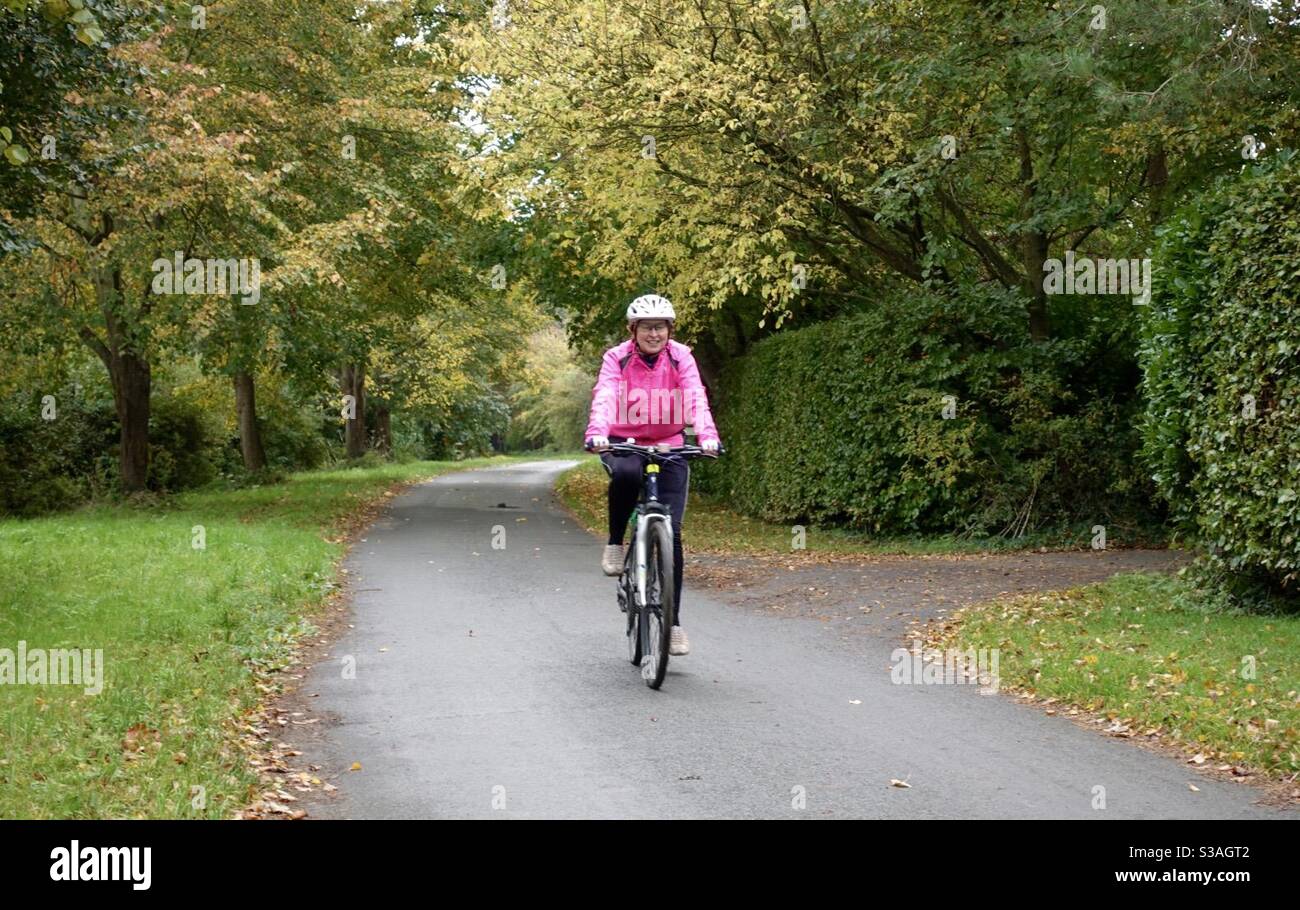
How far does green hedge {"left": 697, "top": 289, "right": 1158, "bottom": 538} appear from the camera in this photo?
55.3ft

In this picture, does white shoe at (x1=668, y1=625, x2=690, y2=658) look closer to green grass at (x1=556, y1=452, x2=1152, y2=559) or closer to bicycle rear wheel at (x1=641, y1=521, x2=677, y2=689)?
bicycle rear wheel at (x1=641, y1=521, x2=677, y2=689)

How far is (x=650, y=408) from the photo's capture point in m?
8.17

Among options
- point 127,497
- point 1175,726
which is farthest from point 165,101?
point 1175,726

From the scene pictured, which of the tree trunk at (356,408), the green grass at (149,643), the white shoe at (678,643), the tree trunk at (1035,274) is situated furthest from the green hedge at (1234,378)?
the tree trunk at (356,408)

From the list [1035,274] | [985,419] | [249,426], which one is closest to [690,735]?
[985,419]

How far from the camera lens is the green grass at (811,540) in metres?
16.6

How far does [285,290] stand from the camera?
2044 centimetres

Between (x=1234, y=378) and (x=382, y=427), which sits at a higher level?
(x=1234, y=378)

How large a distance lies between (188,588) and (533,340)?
227 feet

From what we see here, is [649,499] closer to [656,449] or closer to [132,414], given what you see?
[656,449]

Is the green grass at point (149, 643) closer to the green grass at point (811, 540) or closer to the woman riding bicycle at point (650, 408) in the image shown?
the woman riding bicycle at point (650, 408)

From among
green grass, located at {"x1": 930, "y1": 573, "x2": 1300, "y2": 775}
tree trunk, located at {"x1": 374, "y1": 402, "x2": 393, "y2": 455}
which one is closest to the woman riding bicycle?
green grass, located at {"x1": 930, "y1": 573, "x2": 1300, "y2": 775}

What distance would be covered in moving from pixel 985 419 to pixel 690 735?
1162 cm

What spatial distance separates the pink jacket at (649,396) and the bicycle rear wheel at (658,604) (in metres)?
0.70
